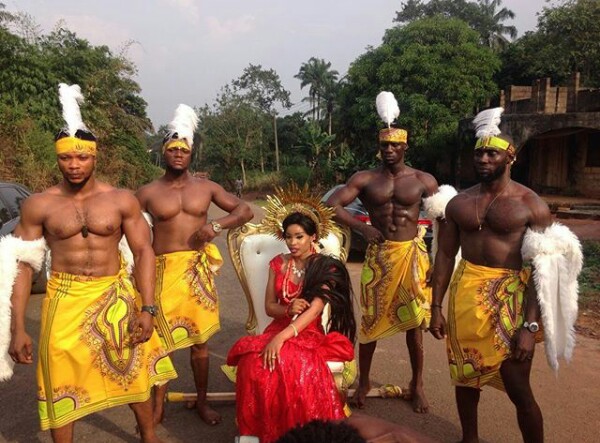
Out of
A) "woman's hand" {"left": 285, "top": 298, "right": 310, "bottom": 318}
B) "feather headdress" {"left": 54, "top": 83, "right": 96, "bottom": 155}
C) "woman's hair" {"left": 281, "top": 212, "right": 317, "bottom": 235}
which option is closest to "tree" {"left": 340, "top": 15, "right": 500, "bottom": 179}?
"woman's hair" {"left": 281, "top": 212, "right": 317, "bottom": 235}

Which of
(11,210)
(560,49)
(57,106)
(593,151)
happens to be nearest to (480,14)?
(560,49)

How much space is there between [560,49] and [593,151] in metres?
7.03

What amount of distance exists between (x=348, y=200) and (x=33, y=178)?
37.6 feet

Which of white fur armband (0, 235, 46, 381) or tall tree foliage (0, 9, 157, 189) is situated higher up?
tall tree foliage (0, 9, 157, 189)

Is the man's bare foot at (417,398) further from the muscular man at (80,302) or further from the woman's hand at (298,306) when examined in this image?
the muscular man at (80,302)

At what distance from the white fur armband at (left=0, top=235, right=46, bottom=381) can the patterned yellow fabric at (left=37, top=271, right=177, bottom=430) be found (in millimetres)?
160

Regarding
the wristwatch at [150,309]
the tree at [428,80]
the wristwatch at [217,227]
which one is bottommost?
the wristwatch at [150,309]

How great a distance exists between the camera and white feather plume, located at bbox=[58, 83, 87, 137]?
2947 millimetres

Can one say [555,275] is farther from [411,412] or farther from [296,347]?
[411,412]

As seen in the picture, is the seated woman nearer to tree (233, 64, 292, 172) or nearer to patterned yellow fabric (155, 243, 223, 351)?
patterned yellow fabric (155, 243, 223, 351)

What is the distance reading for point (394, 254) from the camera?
13.5ft

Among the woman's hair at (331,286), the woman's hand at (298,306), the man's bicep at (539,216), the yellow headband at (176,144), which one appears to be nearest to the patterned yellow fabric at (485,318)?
the man's bicep at (539,216)

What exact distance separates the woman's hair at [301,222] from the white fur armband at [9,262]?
140 centimetres

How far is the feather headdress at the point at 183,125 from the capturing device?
3.86 m
